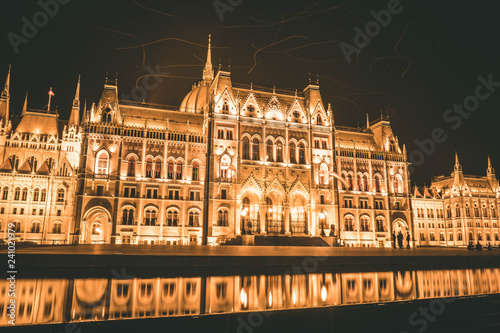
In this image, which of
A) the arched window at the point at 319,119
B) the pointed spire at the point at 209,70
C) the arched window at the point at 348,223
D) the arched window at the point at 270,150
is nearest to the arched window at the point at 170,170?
the arched window at the point at 270,150

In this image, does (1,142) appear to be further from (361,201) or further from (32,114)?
(361,201)

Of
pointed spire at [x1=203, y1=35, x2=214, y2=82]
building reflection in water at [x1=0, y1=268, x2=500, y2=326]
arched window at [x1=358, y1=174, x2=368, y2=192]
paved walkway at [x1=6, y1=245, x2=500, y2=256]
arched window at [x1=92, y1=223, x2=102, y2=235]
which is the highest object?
pointed spire at [x1=203, y1=35, x2=214, y2=82]

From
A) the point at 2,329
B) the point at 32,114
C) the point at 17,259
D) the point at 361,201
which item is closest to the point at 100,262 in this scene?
the point at 17,259

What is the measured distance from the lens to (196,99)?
248ft

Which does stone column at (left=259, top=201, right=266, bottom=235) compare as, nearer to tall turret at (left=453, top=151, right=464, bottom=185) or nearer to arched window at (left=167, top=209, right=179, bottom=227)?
arched window at (left=167, top=209, right=179, bottom=227)

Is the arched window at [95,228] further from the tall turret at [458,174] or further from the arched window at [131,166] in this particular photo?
the tall turret at [458,174]

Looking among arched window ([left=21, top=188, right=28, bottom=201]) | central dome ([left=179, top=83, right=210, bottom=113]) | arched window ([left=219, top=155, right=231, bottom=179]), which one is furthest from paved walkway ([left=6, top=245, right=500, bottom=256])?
central dome ([left=179, top=83, right=210, bottom=113])

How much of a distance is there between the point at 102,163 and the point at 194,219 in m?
16.1

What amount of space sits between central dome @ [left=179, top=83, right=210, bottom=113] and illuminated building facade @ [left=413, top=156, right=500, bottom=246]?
56898 mm

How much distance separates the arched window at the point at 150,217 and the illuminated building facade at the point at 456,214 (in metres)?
63.9

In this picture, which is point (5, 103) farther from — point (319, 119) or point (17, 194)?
point (319, 119)

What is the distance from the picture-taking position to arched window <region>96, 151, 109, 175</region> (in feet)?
184

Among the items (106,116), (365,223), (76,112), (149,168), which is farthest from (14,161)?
(365,223)

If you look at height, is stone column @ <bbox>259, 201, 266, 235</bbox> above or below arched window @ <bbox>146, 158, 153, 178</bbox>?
below
